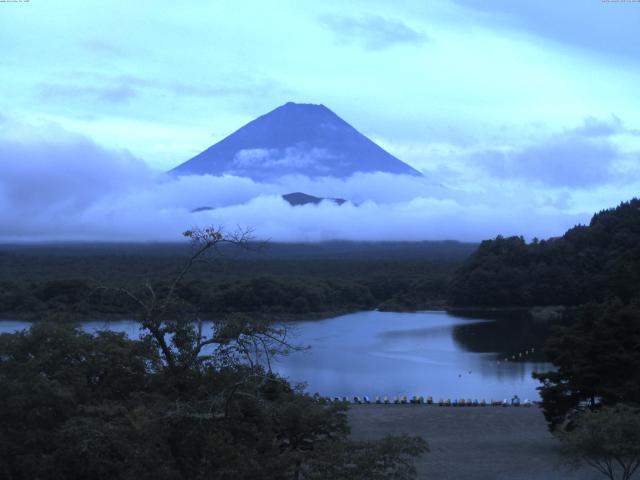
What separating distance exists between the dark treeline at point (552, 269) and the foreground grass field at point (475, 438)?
76.6 feet

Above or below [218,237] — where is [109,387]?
below

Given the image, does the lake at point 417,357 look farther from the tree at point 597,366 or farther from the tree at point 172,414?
the tree at point 172,414

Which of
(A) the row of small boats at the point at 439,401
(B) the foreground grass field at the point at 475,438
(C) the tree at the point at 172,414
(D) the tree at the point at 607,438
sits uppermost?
(C) the tree at the point at 172,414

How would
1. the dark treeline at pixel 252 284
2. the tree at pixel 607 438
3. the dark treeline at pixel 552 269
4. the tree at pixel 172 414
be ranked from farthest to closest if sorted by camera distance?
the dark treeline at pixel 552 269 < the dark treeline at pixel 252 284 < the tree at pixel 607 438 < the tree at pixel 172 414

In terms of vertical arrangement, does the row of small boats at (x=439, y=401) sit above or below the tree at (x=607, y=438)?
below

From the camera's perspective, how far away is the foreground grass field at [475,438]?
32.2 feet

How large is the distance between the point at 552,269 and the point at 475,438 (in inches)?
1084

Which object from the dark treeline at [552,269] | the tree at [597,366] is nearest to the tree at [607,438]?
the tree at [597,366]

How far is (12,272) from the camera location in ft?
143

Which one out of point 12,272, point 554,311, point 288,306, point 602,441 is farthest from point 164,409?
point 12,272

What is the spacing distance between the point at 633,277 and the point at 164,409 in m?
10.9

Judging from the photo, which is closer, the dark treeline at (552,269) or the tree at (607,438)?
the tree at (607,438)

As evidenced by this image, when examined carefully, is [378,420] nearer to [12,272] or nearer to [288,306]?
[288,306]

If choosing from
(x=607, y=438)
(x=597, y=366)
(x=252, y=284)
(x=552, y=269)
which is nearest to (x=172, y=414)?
(x=607, y=438)
